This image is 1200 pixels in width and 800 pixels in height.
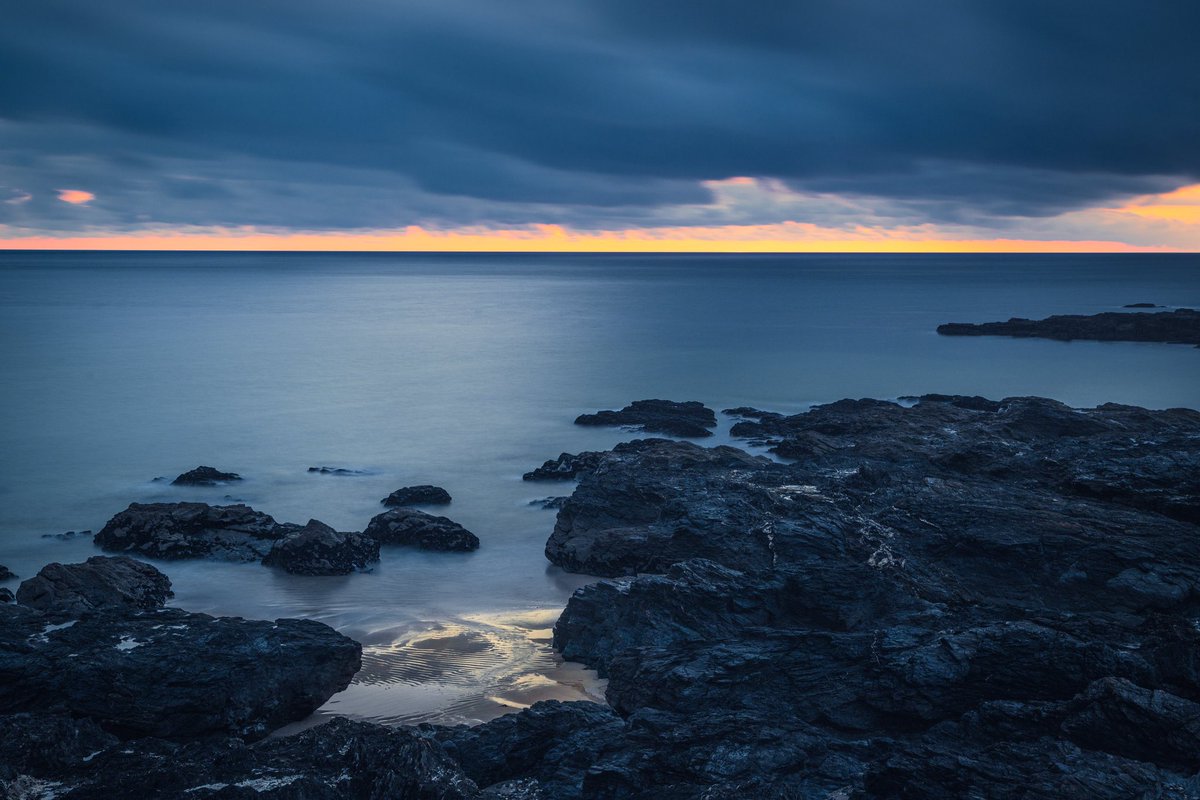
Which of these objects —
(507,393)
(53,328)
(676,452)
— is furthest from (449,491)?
(53,328)

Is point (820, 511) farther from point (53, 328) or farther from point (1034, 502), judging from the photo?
point (53, 328)

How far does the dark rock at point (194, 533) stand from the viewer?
13492 mm

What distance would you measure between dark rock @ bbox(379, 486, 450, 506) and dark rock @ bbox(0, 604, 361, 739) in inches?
343

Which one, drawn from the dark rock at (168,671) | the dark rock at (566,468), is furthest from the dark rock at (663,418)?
the dark rock at (168,671)

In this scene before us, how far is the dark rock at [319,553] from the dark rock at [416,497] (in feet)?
13.0

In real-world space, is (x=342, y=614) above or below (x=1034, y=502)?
below

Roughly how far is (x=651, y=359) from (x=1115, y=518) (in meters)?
34.5

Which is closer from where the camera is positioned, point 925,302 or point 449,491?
point 449,491

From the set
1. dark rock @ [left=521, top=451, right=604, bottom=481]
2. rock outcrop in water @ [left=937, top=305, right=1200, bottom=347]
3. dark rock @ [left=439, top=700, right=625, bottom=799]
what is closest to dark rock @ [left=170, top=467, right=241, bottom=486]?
dark rock @ [left=521, top=451, right=604, bottom=481]

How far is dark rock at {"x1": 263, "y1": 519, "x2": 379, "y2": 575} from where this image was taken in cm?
1279

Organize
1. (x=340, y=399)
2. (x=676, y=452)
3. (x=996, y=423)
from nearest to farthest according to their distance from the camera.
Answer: (x=676, y=452) → (x=996, y=423) → (x=340, y=399)

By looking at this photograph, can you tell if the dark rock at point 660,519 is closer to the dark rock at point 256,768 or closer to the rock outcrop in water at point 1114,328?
the dark rock at point 256,768

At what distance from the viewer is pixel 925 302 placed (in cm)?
9344

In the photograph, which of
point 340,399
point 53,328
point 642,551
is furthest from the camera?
point 53,328
